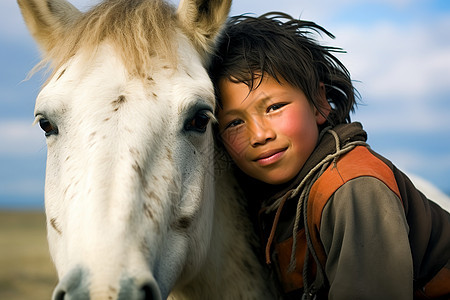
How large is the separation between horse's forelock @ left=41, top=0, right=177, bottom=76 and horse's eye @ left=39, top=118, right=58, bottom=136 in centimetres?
29

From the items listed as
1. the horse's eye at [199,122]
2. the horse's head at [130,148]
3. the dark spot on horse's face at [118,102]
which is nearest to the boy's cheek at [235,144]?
the horse's head at [130,148]

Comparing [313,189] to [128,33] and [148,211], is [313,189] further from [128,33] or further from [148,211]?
[128,33]

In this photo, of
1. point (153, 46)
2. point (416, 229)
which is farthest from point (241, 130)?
point (416, 229)

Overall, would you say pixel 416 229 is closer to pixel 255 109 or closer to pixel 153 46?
pixel 255 109

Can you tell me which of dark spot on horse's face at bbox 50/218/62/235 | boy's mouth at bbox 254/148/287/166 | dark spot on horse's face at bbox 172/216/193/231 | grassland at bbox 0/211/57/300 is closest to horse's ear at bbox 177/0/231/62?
boy's mouth at bbox 254/148/287/166

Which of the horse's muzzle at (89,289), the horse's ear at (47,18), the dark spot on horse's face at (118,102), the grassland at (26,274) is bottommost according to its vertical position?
the grassland at (26,274)

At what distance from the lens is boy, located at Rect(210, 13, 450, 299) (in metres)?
1.94

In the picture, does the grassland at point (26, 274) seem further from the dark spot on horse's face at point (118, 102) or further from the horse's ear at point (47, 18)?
the dark spot on horse's face at point (118, 102)

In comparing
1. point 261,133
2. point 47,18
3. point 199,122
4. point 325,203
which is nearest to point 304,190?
point 325,203

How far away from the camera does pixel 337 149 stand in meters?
2.24

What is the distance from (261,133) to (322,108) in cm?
50

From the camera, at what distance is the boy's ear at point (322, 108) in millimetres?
2490

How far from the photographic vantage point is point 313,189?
2.20m

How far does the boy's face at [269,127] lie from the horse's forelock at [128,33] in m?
0.44
